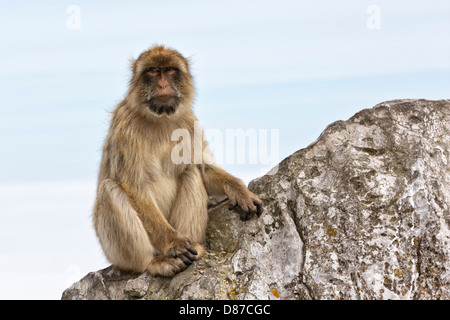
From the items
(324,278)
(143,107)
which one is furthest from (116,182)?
(324,278)

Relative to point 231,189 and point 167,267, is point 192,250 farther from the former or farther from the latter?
point 231,189

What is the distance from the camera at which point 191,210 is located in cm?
629

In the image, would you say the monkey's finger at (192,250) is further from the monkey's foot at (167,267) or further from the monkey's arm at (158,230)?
the monkey's foot at (167,267)

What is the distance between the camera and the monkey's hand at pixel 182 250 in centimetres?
595

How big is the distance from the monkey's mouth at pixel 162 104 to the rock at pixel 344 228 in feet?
4.09

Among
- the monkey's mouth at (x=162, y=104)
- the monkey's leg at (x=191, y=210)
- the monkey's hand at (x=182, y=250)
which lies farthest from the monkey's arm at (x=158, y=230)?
the monkey's mouth at (x=162, y=104)

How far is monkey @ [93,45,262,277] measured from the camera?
6109 millimetres

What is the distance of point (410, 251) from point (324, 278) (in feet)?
2.82

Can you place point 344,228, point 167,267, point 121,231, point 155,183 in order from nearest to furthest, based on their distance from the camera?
point 344,228 → point 167,267 → point 121,231 → point 155,183

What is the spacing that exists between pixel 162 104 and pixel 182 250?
1.60 m

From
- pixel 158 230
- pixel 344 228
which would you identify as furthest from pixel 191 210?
pixel 344 228

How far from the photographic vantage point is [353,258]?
18.1ft

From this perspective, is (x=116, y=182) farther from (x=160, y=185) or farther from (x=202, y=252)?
(x=202, y=252)

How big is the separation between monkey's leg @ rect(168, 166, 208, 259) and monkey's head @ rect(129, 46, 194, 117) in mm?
791
